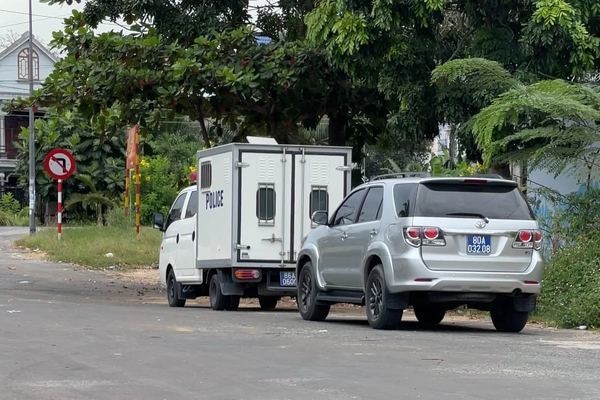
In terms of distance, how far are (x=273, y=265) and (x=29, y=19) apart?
86.9 feet

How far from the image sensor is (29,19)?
138 ft

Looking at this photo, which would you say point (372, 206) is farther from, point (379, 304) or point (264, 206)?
point (264, 206)

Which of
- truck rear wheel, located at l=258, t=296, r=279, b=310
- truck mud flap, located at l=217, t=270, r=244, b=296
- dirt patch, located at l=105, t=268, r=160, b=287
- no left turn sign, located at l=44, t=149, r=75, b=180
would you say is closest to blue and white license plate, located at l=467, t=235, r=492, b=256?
truck mud flap, located at l=217, t=270, r=244, b=296

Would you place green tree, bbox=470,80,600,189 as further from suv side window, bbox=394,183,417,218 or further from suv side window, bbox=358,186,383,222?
suv side window, bbox=394,183,417,218

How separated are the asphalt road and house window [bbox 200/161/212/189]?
290 centimetres

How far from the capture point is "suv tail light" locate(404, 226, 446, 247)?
13.2 meters

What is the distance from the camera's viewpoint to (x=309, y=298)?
15789mm

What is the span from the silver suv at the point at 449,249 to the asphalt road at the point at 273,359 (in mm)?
397

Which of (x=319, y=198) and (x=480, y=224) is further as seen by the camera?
(x=319, y=198)

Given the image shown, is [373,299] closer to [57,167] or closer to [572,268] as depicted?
[572,268]

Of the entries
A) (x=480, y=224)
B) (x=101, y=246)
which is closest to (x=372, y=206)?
(x=480, y=224)

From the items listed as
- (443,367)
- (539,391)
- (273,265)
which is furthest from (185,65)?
(539,391)

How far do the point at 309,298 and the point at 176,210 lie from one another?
589cm

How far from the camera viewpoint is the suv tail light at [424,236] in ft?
43.3
